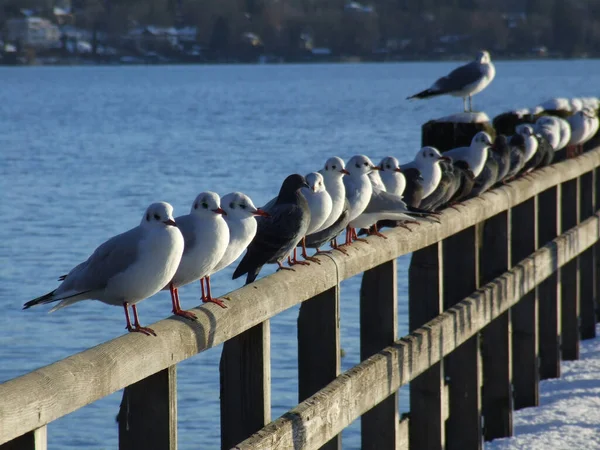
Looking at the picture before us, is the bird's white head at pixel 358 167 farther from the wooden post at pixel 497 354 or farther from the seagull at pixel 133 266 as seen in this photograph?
the seagull at pixel 133 266

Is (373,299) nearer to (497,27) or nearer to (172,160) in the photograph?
(172,160)

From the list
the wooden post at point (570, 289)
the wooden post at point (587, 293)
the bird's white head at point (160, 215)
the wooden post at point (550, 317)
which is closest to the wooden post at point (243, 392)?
the bird's white head at point (160, 215)

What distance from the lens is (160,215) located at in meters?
4.40

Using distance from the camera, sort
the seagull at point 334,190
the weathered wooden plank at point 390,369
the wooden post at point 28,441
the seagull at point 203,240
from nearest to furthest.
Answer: the wooden post at point 28,441, the weathered wooden plank at point 390,369, the seagull at point 203,240, the seagull at point 334,190

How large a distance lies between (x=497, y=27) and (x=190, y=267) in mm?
134148

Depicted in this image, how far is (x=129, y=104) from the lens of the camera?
8050 cm

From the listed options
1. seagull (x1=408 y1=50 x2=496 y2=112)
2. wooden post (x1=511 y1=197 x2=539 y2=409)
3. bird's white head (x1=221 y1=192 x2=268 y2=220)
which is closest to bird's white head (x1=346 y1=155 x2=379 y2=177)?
wooden post (x1=511 y1=197 x2=539 y2=409)

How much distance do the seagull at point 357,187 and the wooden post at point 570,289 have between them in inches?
136

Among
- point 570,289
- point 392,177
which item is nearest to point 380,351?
point 392,177

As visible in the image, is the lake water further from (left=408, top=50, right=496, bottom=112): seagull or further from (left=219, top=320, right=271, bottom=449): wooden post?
(left=219, top=320, right=271, bottom=449): wooden post

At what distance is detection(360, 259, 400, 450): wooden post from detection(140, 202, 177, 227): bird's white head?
1.55m

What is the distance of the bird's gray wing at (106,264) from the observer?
441 centimetres

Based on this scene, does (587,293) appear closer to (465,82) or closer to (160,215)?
(465,82)

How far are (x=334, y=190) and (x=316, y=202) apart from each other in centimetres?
52
